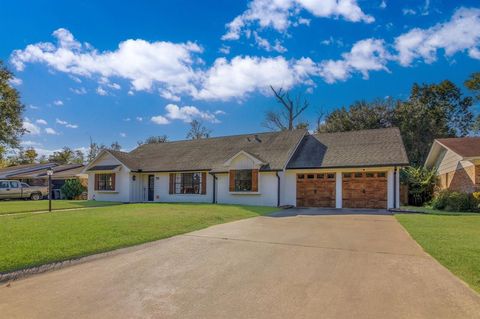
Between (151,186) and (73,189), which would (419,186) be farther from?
(73,189)

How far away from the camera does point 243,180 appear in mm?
20703

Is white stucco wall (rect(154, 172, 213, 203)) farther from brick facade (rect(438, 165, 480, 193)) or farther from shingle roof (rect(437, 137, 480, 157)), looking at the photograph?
brick facade (rect(438, 165, 480, 193))

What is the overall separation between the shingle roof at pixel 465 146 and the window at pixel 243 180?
1165 cm

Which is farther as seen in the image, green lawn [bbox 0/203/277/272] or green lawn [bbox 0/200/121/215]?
green lawn [bbox 0/200/121/215]

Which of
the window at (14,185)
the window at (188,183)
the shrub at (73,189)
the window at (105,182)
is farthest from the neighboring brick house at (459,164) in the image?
the window at (14,185)

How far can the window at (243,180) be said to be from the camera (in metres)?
20.5

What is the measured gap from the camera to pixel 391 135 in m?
21.0

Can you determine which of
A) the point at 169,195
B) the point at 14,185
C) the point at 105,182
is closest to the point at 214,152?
the point at 169,195

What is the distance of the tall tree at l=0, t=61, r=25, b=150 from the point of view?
29.3 m

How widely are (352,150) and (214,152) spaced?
966 cm

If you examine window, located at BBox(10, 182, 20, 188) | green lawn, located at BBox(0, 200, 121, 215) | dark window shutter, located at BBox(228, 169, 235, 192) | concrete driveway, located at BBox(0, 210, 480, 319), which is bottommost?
green lawn, located at BBox(0, 200, 121, 215)

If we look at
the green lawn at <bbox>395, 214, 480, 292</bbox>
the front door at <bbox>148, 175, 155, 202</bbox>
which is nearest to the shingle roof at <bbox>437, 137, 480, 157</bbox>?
the green lawn at <bbox>395, 214, 480, 292</bbox>

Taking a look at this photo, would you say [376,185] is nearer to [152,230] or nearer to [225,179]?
[225,179]

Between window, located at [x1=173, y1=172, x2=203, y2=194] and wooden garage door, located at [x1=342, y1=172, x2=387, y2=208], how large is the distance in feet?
31.2
